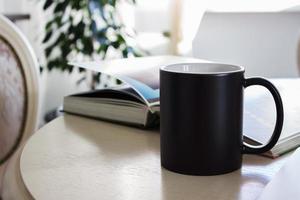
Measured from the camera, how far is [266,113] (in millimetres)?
673

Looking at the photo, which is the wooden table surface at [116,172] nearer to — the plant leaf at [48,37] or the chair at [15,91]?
the chair at [15,91]

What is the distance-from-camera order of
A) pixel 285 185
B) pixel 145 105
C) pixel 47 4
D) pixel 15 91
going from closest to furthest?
pixel 285 185
pixel 145 105
pixel 15 91
pixel 47 4

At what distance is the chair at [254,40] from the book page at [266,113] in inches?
41.1

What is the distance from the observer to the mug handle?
1.63 ft

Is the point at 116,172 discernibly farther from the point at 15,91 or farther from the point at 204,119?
the point at 15,91

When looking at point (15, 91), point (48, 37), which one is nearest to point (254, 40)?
point (48, 37)

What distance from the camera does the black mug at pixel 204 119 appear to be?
0.47 m

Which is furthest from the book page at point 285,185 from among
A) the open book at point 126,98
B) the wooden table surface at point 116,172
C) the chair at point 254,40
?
the chair at point 254,40

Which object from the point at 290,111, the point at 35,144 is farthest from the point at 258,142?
the point at 35,144

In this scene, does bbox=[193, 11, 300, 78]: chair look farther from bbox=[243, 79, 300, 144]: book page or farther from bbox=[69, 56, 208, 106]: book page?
bbox=[69, 56, 208, 106]: book page

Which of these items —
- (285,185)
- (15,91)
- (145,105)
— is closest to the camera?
(285,185)

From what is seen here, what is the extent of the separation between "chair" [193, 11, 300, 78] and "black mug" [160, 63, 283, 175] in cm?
146

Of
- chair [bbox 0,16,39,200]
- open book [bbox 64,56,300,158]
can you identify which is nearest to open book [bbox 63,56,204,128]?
open book [bbox 64,56,300,158]

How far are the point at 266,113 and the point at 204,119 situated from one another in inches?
8.9
